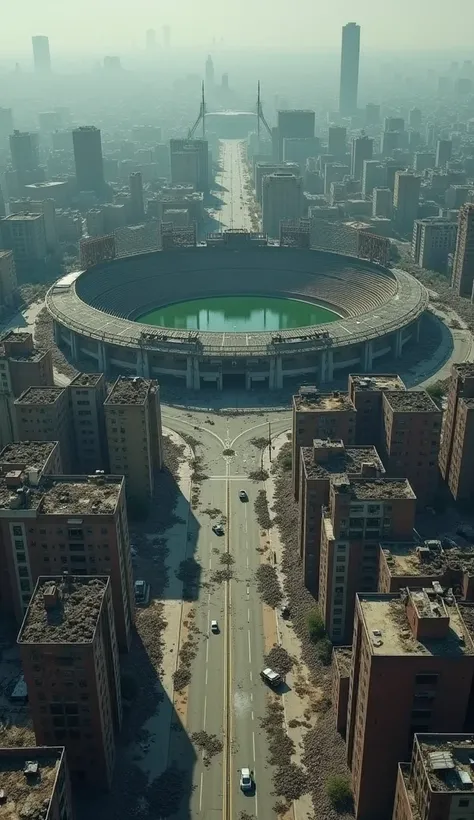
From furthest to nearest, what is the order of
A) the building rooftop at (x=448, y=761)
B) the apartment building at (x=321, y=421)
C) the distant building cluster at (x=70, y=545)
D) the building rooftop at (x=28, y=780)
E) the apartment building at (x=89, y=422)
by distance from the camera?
the apartment building at (x=89, y=422) → the apartment building at (x=321, y=421) → the distant building cluster at (x=70, y=545) → the building rooftop at (x=28, y=780) → the building rooftop at (x=448, y=761)

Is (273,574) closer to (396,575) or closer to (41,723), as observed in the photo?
(396,575)

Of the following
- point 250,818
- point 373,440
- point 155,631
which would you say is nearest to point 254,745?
point 250,818

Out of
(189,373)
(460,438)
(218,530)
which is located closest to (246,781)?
(218,530)

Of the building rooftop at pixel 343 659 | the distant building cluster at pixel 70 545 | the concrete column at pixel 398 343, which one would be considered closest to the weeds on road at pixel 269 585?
the building rooftop at pixel 343 659

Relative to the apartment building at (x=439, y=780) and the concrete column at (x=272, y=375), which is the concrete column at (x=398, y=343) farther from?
the apartment building at (x=439, y=780)

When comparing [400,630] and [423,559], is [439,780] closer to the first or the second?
[400,630]

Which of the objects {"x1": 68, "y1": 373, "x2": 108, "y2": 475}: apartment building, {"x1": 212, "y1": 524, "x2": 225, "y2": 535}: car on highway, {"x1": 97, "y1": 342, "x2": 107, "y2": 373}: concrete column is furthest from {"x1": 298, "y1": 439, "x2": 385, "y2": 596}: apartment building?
{"x1": 97, "y1": 342, "x2": 107, "y2": 373}: concrete column
